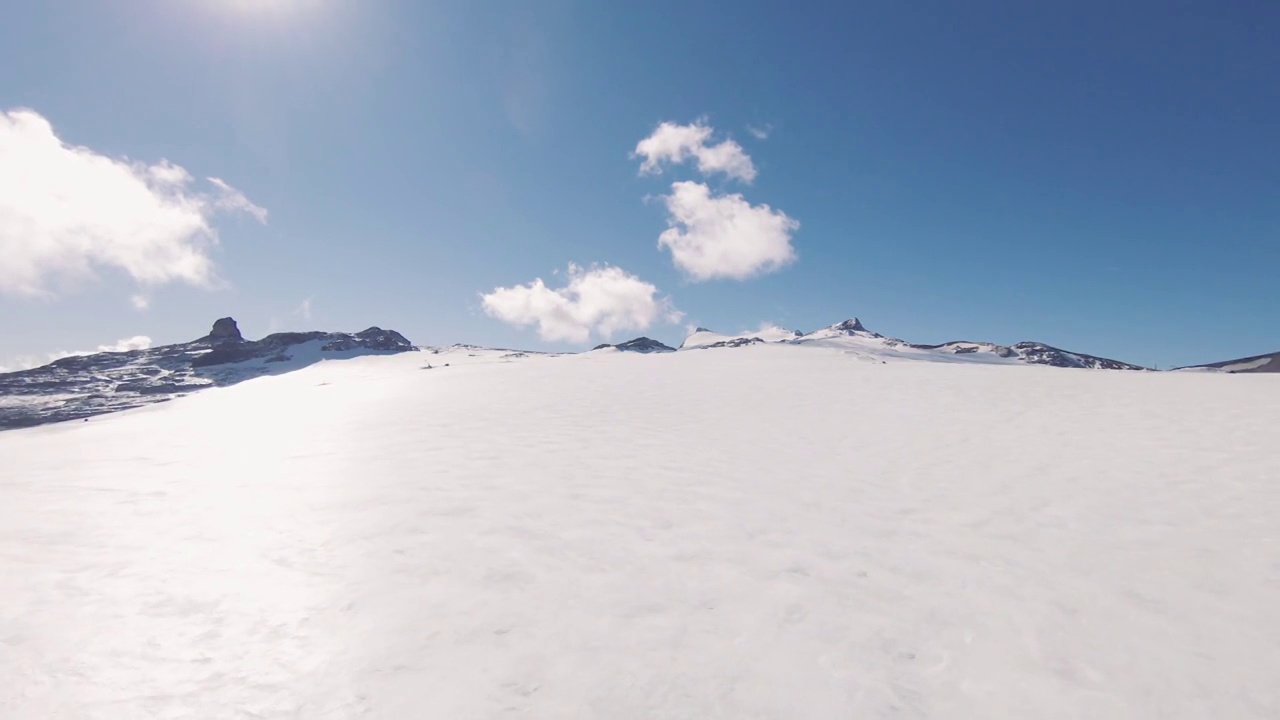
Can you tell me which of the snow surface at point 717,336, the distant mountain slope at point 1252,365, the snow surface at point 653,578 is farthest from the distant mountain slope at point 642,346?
the snow surface at point 653,578

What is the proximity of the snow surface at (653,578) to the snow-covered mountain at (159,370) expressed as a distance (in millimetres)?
39831

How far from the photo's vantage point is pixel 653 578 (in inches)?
249

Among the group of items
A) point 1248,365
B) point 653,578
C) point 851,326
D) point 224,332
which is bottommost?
point 653,578

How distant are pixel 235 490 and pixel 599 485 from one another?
22.5 feet

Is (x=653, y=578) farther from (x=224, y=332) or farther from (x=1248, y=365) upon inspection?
(x=224, y=332)

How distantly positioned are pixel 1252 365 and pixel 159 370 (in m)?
126

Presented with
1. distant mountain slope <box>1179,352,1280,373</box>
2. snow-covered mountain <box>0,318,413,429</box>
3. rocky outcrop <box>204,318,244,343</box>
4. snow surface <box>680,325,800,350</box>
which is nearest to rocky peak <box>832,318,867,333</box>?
snow surface <box>680,325,800,350</box>

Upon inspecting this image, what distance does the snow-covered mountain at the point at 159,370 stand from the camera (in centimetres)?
4097

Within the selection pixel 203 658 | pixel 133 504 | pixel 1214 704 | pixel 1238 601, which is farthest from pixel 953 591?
pixel 133 504

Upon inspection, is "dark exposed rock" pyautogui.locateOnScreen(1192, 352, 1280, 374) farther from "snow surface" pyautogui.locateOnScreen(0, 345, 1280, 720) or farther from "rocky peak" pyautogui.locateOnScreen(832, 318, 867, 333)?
"rocky peak" pyautogui.locateOnScreen(832, 318, 867, 333)

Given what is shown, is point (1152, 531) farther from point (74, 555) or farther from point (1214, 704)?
point (74, 555)

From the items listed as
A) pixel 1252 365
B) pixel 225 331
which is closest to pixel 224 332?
pixel 225 331

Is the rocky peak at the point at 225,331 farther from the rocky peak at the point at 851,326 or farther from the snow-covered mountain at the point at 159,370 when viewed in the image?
the rocky peak at the point at 851,326

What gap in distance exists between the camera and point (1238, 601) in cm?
575
